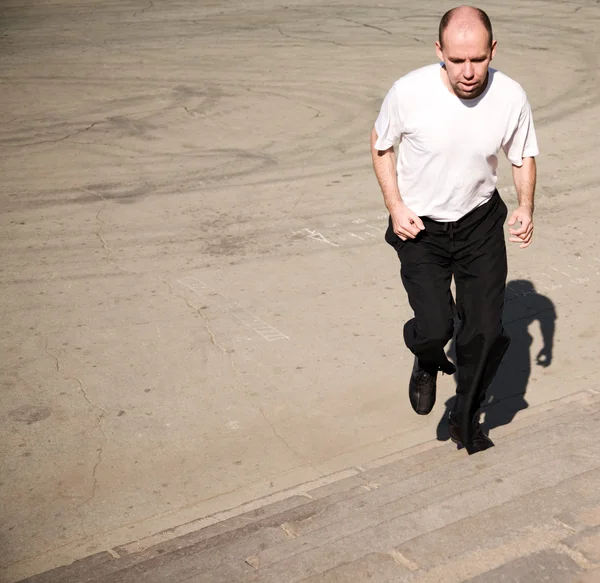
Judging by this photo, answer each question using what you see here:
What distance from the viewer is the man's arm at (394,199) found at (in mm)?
4055

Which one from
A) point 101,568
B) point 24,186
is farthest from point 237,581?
point 24,186

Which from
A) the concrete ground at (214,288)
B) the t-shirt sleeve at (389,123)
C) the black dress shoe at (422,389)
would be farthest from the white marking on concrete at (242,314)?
the t-shirt sleeve at (389,123)

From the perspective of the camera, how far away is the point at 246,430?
16.3ft

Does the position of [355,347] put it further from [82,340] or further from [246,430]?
[82,340]

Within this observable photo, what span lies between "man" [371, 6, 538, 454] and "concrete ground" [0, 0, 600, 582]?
2.66 feet

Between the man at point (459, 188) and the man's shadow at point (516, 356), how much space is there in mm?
833

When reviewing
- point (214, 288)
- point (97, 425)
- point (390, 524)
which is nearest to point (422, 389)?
point (390, 524)

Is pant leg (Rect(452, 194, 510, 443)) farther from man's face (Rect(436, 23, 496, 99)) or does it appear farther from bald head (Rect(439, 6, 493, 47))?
bald head (Rect(439, 6, 493, 47))

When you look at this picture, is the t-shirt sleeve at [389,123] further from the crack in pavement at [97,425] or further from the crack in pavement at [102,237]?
the crack in pavement at [102,237]

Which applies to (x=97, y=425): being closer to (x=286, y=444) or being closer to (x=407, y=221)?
(x=286, y=444)

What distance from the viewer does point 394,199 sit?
4.09m

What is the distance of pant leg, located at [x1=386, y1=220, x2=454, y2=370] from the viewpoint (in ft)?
13.7

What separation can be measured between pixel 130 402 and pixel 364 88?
7.06 meters

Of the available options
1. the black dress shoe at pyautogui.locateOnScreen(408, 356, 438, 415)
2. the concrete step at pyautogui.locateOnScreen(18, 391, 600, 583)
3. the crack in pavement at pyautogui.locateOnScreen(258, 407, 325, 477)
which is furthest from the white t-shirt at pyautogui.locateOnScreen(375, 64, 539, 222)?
the crack in pavement at pyautogui.locateOnScreen(258, 407, 325, 477)
